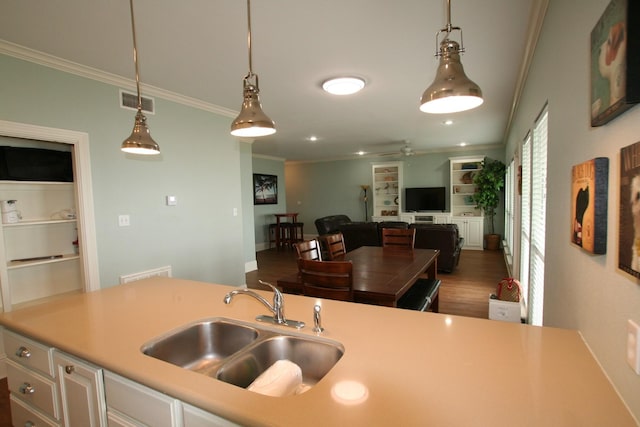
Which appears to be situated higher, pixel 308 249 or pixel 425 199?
pixel 425 199

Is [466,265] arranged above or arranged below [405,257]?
below

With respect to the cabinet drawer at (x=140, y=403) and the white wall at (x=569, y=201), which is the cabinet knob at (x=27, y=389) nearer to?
the cabinet drawer at (x=140, y=403)

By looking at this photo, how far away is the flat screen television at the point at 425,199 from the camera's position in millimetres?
8352

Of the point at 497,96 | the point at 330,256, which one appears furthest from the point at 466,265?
the point at 330,256

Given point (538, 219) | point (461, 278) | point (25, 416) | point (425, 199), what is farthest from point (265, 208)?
point (25, 416)

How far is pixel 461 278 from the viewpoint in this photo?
16.7 ft

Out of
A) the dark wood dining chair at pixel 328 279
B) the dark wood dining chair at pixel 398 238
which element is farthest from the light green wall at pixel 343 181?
the dark wood dining chair at pixel 328 279

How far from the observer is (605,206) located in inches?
36.0

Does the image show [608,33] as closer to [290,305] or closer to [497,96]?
[290,305]

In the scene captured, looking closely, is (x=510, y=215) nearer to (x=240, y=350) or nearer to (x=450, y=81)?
(x=450, y=81)

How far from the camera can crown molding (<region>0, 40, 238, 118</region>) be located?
244cm

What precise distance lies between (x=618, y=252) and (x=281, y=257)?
667cm

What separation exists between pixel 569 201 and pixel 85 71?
3.68 m

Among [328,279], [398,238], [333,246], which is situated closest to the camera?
[328,279]
